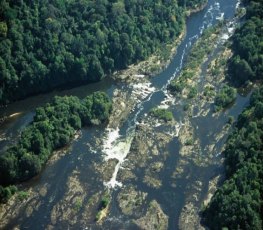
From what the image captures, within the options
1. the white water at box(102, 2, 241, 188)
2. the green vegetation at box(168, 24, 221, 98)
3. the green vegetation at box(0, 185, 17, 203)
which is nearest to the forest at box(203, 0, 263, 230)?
the green vegetation at box(168, 24, 221, 98)

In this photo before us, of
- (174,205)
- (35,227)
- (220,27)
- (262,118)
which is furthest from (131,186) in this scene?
(220,27)

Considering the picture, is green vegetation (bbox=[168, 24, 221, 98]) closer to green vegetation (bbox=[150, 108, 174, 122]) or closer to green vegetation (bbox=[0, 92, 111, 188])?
green vegetation (bbox=[150, 108, 174, 122])

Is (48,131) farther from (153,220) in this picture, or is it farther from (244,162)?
(244,162)

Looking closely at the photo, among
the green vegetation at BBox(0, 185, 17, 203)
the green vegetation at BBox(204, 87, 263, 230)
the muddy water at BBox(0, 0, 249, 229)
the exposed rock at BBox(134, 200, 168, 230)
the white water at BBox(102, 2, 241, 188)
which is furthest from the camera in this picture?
the white water at BBox(102, 2, 241, 188)

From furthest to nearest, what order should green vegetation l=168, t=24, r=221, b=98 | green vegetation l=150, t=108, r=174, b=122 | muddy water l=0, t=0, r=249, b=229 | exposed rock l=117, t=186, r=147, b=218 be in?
green vegetation l=168, t=24, r=221, b=98 < green vegetation l=150, t=108, r=174, b=122 < exposed rock l=117, t=186, r=147, b=218 < muddy water l=0, t=0, r=249, b=229

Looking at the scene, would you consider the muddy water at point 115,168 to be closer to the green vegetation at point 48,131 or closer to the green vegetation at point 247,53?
the green vegetation at point 48,131

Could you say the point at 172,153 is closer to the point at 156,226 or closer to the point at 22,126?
the point at 156,226
